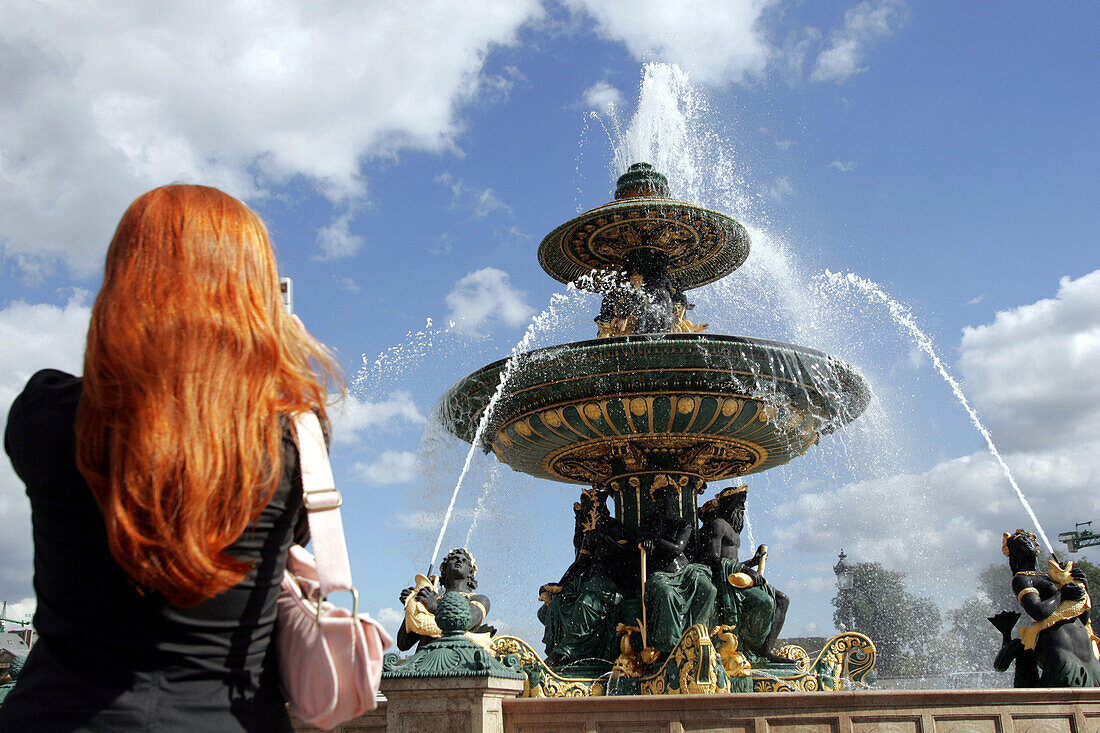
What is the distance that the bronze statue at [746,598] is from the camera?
9.97 m

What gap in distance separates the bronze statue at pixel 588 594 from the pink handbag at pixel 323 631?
9233 mm

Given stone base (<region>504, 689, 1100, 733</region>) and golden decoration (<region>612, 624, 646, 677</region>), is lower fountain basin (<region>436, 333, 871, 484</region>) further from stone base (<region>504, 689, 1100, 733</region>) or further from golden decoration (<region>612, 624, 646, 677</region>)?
stone base (<region>504, 689, 1100, 733</region>)

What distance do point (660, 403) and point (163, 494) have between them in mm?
9420

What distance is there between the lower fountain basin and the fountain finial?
12.8 feet

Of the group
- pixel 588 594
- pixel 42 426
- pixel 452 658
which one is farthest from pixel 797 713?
pixel 42 426

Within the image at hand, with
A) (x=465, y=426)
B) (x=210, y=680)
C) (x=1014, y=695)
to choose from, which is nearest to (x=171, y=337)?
(x=210, y=680)

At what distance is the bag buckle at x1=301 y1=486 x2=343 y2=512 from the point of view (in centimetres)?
151

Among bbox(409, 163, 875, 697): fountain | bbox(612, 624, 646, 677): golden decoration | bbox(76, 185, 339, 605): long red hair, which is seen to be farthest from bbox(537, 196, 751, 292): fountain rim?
bbox(76, 185, 339, 605): long red hair

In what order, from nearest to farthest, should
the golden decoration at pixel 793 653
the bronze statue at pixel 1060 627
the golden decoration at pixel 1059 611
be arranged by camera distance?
the bronze statue at pixel 1060 627
the golden decoration at pixel 1059 611
the golden decoration at pixel 793 653

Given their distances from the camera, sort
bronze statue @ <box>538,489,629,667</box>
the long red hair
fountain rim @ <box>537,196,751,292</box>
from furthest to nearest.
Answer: fountain rim @ <box>537,196,751,292</box>, bronze statue @ <box>538,489,629,667</box>, the long red hair

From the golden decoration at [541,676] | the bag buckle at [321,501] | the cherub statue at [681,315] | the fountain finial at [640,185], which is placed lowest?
the golden decoration at [541,676]

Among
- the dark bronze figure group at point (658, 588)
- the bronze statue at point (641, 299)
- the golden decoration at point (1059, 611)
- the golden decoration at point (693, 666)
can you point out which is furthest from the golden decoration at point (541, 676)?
the bronze statue at point (641, 299)

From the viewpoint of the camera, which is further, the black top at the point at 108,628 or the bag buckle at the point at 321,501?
the bag buckle at the point at 321,501

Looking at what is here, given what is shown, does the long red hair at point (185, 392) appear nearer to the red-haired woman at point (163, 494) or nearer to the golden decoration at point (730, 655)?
the red-haired woman at point (163, 494)
